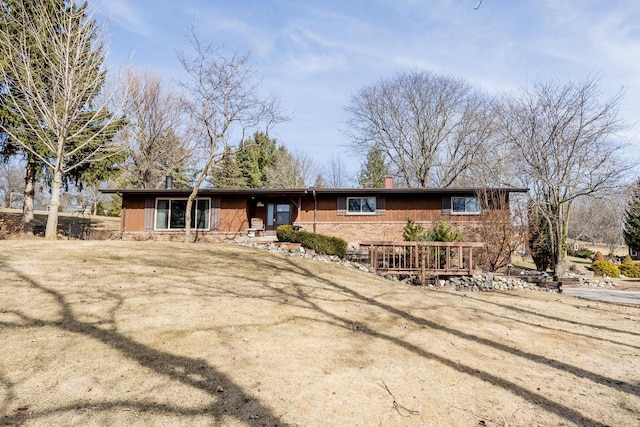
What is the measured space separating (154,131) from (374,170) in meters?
19.0

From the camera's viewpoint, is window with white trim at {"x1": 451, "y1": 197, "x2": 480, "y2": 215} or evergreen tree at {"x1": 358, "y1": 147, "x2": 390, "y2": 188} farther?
evergreen tree at {"x1": 358, "y1": 147, "x2": 390, "y2": 188}

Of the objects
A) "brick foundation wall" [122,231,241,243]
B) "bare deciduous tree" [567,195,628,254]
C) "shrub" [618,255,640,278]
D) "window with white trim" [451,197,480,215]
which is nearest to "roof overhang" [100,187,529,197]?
"window with white trim" [451,197,480,215]

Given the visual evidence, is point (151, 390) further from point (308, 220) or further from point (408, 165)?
point (408, 165)

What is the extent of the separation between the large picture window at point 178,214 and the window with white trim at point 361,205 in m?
7.39

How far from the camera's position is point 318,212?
Result: 60.2ft

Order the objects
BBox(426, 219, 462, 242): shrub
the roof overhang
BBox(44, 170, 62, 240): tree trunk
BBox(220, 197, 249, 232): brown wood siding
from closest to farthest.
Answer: BBox(44, 170, 62, 240): tree trunk
BBox(426, 219, 462, 242): shrub
the roof overhang
BBox(220, 197, 249, 232): brown wood siding

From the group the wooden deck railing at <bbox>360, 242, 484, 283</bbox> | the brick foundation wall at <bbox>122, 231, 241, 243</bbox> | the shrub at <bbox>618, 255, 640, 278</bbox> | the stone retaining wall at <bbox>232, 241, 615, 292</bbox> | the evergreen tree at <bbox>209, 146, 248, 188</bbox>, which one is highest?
the evergreen tree at <bbox>209, 146, 248, 188</bbox>

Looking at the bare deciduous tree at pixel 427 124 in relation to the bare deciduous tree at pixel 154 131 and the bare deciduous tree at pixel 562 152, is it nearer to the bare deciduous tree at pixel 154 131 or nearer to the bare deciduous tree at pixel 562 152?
the bare deciduous tree at pixel 562 152

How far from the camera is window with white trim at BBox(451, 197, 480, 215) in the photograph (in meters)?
17.6

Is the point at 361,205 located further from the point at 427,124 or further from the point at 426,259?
the point at 427,124

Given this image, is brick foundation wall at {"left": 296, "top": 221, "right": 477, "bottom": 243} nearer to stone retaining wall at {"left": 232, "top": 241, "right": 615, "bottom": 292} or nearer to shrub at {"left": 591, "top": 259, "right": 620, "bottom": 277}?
stone retaining wall at {"left": 232, "top": 241, "right": 615, "bottom": 292}

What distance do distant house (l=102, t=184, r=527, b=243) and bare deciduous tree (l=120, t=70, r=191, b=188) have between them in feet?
29.6

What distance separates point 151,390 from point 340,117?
3114 centimetres

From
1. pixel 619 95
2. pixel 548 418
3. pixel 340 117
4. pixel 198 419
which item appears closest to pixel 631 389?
pixel 548 418
